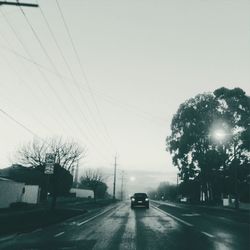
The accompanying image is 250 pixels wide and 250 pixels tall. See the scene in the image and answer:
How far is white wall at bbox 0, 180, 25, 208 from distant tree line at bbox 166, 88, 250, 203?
74.4ft

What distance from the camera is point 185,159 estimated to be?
51.2 meters

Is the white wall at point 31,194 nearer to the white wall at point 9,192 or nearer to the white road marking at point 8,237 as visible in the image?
the white wall at point 9,192

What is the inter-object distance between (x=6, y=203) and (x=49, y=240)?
82.7 feet

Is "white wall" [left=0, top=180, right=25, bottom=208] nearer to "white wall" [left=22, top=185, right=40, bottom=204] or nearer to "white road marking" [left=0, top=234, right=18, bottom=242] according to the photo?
"white wall" [left=22, top=185, right=40, bottom=204]

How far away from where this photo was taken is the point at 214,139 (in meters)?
48.2

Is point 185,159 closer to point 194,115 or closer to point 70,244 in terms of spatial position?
point 194,115

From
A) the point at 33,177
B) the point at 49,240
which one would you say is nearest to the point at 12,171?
the point at 33,177

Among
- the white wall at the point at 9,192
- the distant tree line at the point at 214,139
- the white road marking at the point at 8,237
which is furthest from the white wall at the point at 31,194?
the white road marking at the point at 8,237

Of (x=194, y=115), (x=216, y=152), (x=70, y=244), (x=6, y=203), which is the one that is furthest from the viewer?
(x=194, y=115)

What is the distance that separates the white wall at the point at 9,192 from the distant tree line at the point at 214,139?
22.7 metres

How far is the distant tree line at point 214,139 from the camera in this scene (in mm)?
46562

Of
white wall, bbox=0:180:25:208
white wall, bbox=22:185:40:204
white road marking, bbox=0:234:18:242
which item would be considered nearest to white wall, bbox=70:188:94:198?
white wall, bbox=22:185:40:204

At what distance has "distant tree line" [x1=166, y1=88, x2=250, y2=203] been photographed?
46.6m

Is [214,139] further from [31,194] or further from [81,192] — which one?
[81,192]
